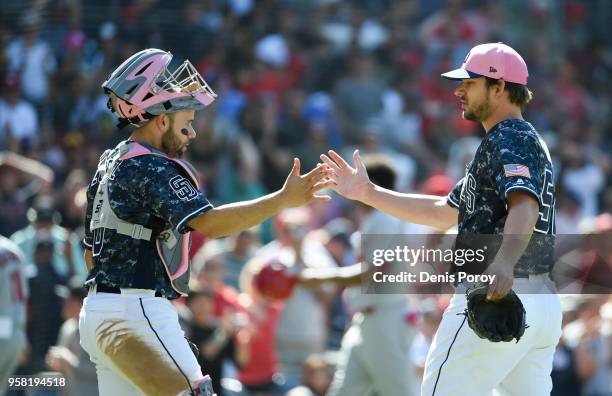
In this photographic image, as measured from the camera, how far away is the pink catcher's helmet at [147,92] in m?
5.31

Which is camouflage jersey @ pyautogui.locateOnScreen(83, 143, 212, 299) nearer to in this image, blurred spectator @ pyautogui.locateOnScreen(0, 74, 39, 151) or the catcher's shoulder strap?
the catcher's shoulder strap

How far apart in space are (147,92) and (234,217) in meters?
0.73

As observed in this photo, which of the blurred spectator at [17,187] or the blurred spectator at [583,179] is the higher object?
the blurred spectator at [583,179]

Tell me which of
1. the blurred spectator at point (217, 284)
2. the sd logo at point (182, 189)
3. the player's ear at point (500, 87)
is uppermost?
the player's ear at point (500, 87)

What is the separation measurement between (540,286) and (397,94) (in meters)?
9.15

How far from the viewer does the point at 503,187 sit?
5.06 meters

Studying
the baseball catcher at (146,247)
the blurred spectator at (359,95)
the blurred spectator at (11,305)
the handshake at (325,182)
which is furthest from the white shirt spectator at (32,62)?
the baseball catcher at (146,247)

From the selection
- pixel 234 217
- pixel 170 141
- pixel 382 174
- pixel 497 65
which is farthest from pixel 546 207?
pixel 382 174

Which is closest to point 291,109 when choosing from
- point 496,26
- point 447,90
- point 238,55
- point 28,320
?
point 238,55

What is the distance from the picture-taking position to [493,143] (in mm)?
5234

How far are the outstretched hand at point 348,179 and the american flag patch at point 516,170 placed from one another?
3.40 ft

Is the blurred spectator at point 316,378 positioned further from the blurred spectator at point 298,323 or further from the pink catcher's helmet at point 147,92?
the pink catcher's helmet at point 147,92

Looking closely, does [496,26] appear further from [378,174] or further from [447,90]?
[378,174]

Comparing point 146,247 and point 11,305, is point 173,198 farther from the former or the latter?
point 11,305
